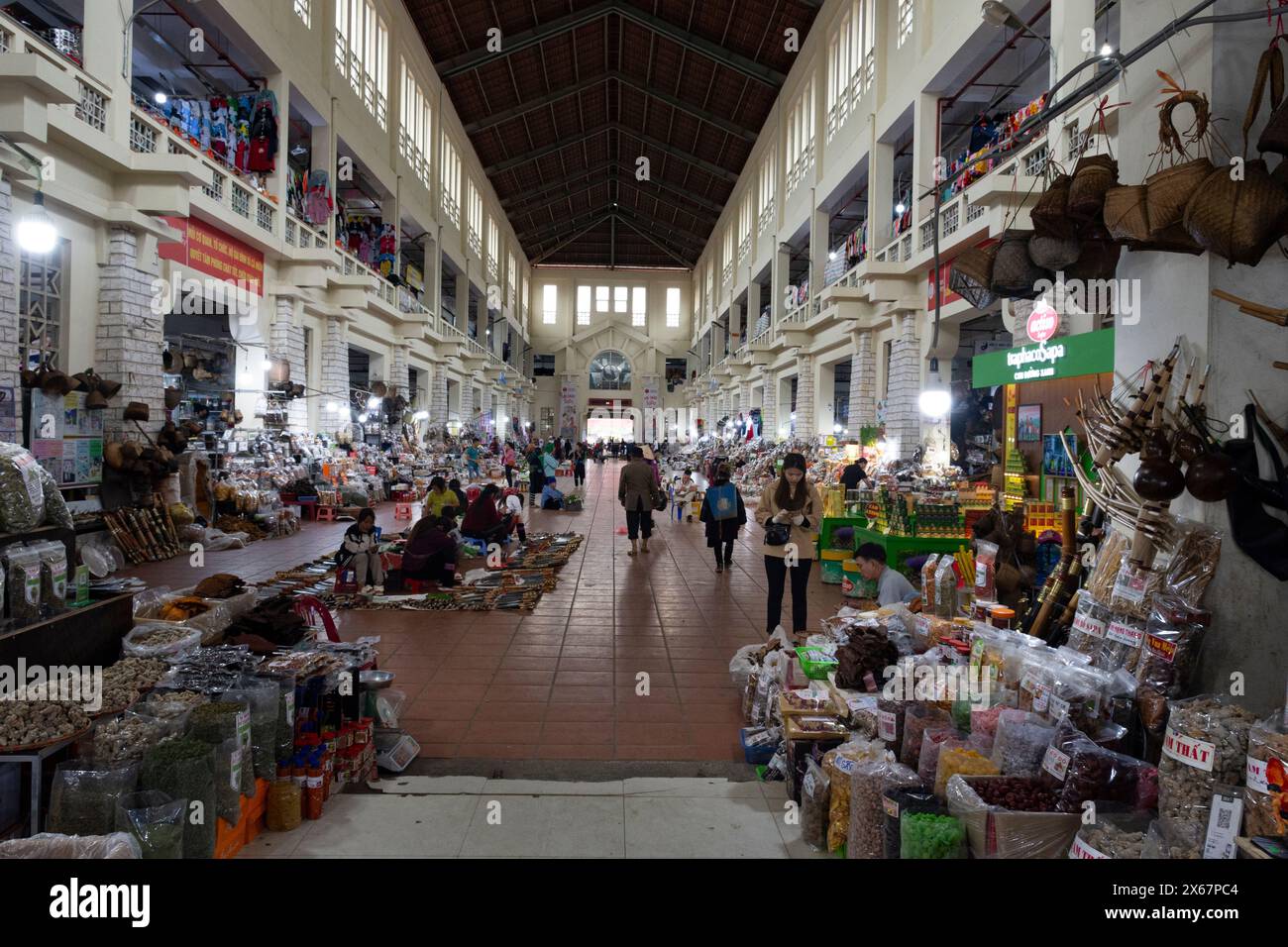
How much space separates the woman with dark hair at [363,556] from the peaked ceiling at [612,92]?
1651cm

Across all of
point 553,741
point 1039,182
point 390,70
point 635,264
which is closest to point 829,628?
point 553,741

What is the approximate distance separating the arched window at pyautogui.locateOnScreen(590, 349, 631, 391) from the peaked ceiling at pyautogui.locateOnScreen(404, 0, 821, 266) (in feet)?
28.1

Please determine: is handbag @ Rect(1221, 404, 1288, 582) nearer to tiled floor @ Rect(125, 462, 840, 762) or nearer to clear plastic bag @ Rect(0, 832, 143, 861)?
tiled floor @ Rect(125, 462, 840, 762)

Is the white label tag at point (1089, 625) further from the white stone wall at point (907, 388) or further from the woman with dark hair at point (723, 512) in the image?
the white stone wall at point (907, 388)

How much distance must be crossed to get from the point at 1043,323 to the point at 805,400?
1168 centimetres

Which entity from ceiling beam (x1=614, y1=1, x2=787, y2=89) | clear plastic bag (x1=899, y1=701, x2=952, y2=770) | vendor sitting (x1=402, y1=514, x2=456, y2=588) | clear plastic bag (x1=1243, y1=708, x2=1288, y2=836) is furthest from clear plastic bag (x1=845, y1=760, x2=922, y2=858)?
ceiling beam (x1=614, y1=1, x2=787, y2=89)

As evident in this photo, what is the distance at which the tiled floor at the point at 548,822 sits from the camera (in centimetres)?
283

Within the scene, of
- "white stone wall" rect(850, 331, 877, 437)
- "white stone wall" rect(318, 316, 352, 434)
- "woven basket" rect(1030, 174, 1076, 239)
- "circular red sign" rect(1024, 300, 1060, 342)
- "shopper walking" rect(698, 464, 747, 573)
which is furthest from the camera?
"white stone wall" rect(318, 316, 352, 434)

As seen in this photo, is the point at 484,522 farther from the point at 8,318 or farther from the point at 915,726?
the point at 915,726

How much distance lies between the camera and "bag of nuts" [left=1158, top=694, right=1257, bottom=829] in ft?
6.91

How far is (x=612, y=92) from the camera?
85.1 feet

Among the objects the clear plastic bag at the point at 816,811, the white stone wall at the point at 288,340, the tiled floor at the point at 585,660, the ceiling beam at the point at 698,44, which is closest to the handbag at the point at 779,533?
the tiled floor at the point at 585,660

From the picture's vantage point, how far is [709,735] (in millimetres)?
4086
